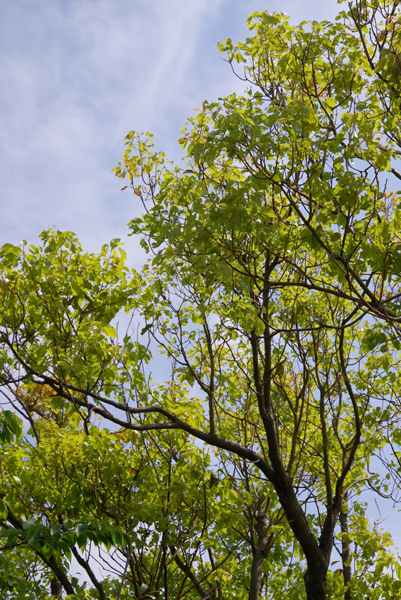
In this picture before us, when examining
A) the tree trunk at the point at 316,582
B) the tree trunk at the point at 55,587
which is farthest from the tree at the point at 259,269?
the tree trunk at the point at 55,587

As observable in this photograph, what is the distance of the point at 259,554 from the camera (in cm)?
808

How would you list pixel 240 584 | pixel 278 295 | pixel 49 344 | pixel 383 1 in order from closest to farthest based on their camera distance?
pixel 383 1 < pixel 49 344 < pixel 278 295 < pixel 240 584

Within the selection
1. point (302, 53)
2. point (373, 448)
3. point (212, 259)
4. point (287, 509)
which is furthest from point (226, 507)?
point (302, 53)

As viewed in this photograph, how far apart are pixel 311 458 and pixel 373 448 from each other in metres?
1.20

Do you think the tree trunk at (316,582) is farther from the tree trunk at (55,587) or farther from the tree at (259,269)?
the tree trunk at (55,587)

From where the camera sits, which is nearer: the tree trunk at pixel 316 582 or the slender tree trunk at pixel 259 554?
the tree trunk at pixel 316 582

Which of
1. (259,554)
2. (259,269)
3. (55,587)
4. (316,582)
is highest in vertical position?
(259,269)

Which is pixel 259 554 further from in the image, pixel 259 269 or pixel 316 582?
pixel 259 269

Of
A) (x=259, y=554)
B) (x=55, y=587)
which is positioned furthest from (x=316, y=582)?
(x=55, y=587)

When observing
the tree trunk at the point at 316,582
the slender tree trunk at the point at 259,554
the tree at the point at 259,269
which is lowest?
the tree trunk at the point at 316,582

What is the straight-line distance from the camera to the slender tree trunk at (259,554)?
7781mm

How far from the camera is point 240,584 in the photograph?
9.18 metres

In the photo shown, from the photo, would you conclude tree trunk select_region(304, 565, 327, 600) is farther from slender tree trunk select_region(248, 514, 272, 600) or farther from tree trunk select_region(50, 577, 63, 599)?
tree trunk select_region(50, 577, 63, 599)

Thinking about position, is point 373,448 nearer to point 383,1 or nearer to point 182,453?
point 182,453
